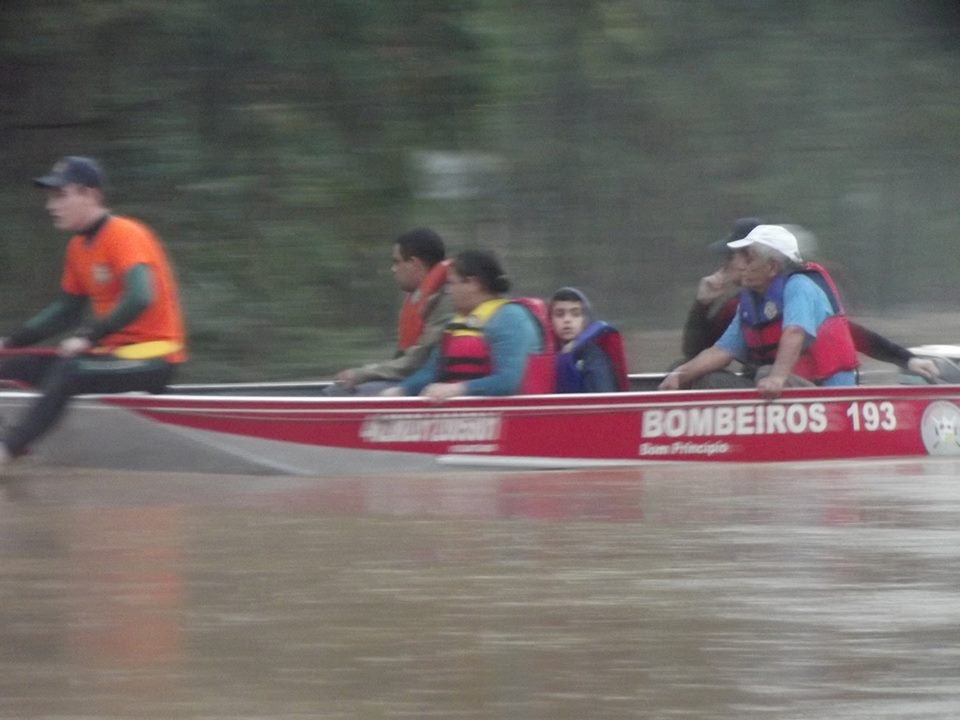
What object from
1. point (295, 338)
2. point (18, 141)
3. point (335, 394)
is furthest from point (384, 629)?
point (18, 141)

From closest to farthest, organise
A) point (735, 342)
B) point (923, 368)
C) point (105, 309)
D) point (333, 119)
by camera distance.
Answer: point (105, 309) < point (735, 342) < point (923, 368) < point (333, 119)

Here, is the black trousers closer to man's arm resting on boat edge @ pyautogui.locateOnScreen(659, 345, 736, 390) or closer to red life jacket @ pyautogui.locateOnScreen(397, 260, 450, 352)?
red life jacket @ pyautogui.locateOnScreen(397, 260, 450, 352)

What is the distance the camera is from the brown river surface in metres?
4.74

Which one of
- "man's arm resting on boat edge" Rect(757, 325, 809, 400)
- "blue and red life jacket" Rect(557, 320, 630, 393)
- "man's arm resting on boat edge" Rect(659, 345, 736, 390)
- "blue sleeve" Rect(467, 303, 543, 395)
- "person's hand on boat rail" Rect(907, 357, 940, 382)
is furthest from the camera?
"person's hand on boat rail" Rect(907, 357, 940, 382)

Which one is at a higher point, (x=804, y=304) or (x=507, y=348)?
(x=804, y=304)

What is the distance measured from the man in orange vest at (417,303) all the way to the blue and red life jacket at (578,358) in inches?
26.7

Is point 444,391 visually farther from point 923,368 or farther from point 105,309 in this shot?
point 923,368

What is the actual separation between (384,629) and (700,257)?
11195mm

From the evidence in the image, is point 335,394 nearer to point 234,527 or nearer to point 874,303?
point 234,527

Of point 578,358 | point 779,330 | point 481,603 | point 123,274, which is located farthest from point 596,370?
point 481,603

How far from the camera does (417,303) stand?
400 inches

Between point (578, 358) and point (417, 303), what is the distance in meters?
0.93

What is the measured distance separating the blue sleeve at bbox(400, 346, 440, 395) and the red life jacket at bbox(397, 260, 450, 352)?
0.23 meters

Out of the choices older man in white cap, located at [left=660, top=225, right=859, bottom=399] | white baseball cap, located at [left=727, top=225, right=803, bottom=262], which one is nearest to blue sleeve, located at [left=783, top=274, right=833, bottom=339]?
older man in white cap, located at [left=660, top=225, right=859, bottom=399]
